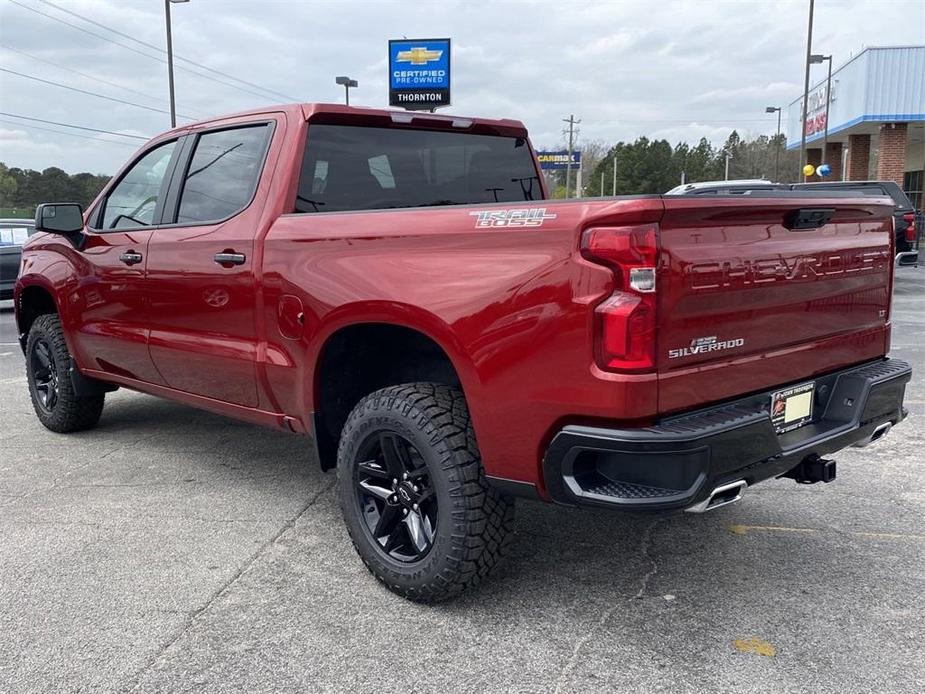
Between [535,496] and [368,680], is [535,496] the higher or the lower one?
the higher one

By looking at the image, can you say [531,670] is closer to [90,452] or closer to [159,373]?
[159,373]

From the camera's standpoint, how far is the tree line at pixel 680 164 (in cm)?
8381

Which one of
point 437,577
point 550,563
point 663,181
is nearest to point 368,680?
point 437,577

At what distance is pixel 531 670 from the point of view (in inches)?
107

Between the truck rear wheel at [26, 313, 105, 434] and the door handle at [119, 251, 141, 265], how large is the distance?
1.23 metres

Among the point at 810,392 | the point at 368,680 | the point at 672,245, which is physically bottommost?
the point at 368,680

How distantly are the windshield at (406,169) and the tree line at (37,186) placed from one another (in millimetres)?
48878

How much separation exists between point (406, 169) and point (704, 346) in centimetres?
205

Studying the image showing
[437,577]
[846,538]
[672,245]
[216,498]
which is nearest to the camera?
[672,245]

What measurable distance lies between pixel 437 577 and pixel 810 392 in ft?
5.11

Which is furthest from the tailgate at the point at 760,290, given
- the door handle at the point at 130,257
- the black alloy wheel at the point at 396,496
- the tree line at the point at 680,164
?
the tree line at the point at 680,164

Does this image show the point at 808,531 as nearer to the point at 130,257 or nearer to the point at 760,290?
the point at 760,290

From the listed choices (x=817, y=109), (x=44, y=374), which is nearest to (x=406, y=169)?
(x=44, y=374)

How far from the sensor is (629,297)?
2502 mm
